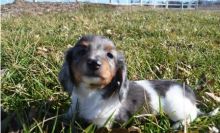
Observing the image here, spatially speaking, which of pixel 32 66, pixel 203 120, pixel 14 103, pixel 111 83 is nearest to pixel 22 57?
pixel 32 66

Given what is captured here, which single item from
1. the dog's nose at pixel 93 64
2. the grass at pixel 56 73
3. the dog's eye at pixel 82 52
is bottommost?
the grass at pixel 56 73

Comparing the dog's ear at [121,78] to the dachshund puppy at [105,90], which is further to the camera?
the dog's ear at [121,78]

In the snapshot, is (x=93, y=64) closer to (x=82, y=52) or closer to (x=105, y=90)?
(x=82, y=52)

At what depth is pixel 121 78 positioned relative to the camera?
4.26m

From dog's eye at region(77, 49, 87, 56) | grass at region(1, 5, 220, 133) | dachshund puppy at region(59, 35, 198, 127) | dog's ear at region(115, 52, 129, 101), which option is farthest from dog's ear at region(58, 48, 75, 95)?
dog's ear at region(115, 52, 129, 101)

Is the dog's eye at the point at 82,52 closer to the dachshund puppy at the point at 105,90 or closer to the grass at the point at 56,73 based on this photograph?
the dachshund puppy at the point at 105,90

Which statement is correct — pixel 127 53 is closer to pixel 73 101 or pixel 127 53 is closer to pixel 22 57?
pixel 22 57

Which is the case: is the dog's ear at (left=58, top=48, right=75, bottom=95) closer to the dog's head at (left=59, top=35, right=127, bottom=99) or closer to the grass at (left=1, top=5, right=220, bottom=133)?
the dog's head at (left=59, top=35, right=127, bottom=99)

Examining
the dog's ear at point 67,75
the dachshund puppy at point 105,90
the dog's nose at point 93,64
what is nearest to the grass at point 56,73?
the dachshund puppy at point 105,90

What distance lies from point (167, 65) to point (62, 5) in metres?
17.8

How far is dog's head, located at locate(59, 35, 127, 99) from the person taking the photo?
3.90m

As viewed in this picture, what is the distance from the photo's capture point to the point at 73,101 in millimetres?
4367

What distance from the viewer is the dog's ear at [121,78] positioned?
166 inches

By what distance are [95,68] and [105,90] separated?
44 cm
